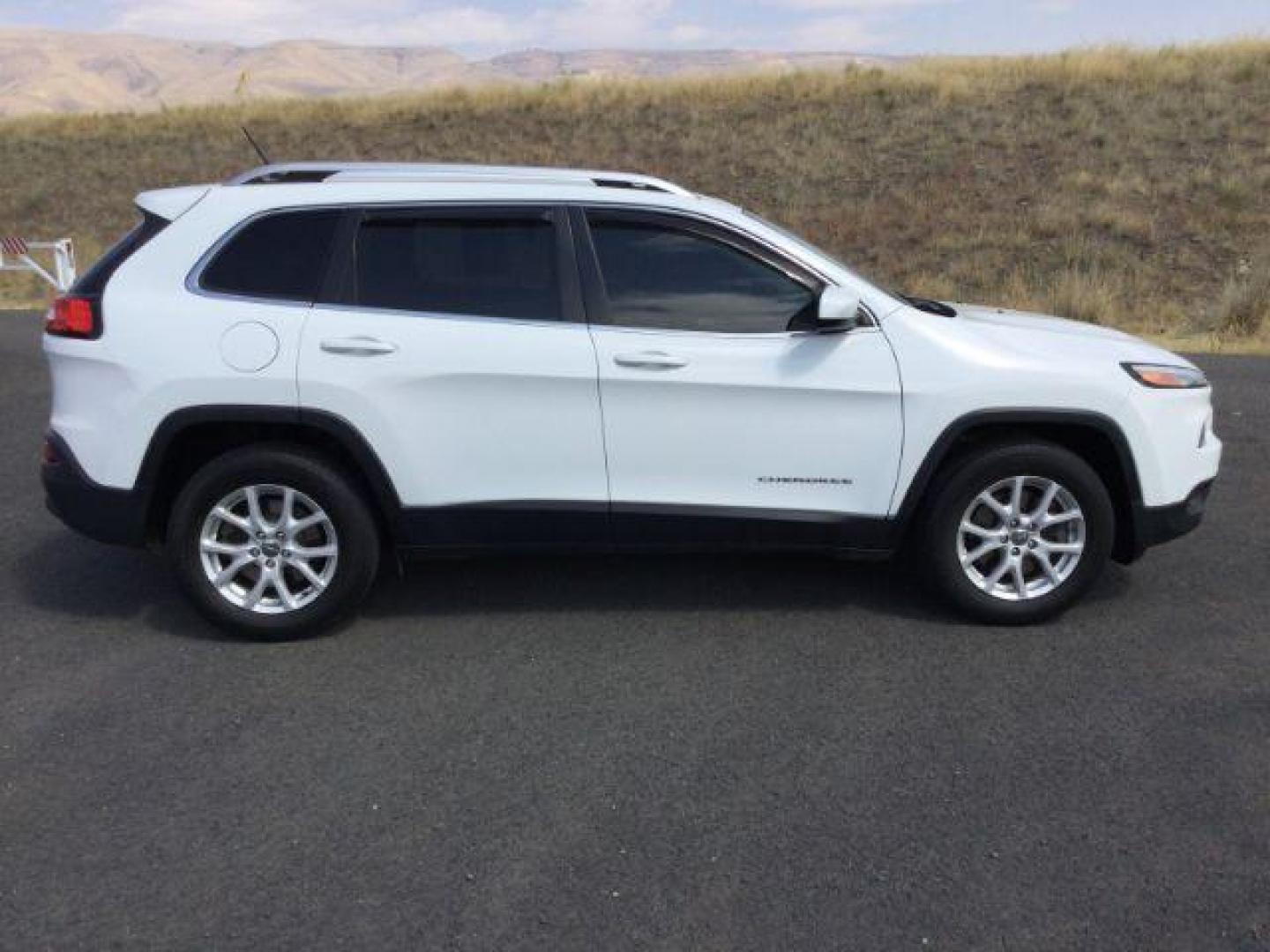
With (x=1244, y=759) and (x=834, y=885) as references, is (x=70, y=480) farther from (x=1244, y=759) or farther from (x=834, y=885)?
(x=1244, y=759)

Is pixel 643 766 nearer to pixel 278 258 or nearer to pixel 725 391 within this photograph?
pixel 725 391

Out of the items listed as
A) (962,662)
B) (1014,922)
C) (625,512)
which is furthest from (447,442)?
(1014,922)

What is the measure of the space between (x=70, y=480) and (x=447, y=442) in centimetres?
153

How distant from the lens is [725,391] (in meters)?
4.73

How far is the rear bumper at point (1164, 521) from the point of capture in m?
4.91

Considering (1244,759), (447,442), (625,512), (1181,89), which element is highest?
(1181,89)

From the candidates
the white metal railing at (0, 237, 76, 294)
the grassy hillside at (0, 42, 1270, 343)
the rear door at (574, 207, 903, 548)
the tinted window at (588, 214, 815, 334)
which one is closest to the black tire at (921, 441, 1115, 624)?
the rear door at (574, 207, 903, 548)

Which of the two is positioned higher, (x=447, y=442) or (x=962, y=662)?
(x=447, y=442)

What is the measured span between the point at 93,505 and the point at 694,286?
100 inches

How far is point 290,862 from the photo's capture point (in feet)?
10.9

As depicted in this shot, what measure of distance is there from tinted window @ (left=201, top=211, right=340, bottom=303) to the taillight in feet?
1.44

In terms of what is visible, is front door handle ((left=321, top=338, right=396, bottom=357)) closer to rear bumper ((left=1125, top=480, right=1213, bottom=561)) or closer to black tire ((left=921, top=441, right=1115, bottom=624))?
black tire ((left=921, top=441, right=1115, bottom=624))

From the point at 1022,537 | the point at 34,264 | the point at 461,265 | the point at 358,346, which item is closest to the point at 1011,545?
the point at 1022,537

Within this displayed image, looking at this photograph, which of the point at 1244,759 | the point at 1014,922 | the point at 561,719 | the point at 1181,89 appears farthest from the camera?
the point at 1181,89
